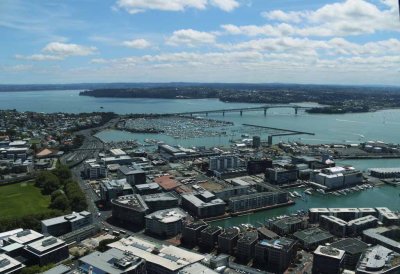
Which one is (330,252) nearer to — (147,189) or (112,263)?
(112,263)

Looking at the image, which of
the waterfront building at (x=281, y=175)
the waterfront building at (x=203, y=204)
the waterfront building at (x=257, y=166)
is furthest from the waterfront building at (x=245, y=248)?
the waterfront building at (x=257, y=166)

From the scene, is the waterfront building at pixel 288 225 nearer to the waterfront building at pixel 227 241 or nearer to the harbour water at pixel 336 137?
the harbour water at pixel 336 137

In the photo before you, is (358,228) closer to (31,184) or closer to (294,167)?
(294,167)

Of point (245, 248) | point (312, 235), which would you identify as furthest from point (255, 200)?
point (245, 248)

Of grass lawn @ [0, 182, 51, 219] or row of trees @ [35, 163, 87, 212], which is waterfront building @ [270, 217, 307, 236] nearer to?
row of trees @ [35, 163, 87, 212]

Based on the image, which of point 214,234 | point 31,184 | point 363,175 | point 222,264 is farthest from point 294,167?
point 31,184
